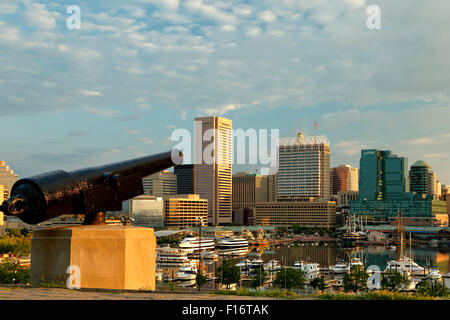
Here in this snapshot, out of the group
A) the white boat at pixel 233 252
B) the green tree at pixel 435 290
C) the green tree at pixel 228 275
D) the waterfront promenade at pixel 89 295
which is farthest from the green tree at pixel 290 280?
the white boat at pixel 233 252

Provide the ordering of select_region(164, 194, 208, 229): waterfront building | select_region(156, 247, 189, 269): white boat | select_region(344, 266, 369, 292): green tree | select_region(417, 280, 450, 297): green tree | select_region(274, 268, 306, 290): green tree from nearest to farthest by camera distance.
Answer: select_region(417, 280, 450, 297): green tree
select_region(274, 268, 306, 290): green tree
select_region(344, 266, 369, 292): green tree
select_region(156, 247, 189, 269): white boat
select_region(164, 194, 208, 229): waterfront building

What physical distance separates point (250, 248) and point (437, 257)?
47245 millimetres

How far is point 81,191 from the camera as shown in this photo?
1105 centimetres

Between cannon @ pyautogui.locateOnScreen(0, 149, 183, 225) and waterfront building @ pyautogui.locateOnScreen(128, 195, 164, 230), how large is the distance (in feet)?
508

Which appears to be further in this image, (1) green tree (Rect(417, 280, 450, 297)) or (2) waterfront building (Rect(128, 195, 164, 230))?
(2) waterfront building (Rect(128, 195, 164, 230))

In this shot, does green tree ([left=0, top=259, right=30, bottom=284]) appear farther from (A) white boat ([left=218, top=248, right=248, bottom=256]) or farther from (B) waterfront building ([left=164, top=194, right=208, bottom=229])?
(B) waterfront building ([left=164, top=194, right=208, bottom=229])

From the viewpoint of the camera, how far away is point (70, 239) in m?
10.8

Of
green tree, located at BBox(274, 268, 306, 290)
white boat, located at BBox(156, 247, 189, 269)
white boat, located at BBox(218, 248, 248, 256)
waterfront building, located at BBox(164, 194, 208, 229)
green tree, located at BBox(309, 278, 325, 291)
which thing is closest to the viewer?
green tree, located at BBox(274, 268, 306, 290)

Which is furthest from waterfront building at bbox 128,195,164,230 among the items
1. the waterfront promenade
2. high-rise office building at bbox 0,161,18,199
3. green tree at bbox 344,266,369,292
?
the waterfront promenade

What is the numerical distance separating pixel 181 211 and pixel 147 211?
16.2 m

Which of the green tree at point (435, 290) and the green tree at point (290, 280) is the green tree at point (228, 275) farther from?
the green tree at point (435, 290)

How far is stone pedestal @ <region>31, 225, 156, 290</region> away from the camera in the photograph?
10.7 metres

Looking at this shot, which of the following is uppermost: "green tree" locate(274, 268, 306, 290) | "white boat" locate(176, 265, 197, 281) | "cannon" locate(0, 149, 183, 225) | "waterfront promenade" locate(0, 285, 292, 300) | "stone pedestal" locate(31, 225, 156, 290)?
"cannon" locate(0, 149, 183, 225)
